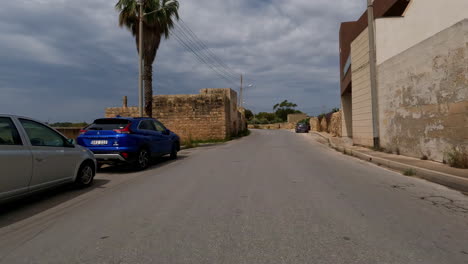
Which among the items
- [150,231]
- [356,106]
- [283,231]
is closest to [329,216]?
[283,231]

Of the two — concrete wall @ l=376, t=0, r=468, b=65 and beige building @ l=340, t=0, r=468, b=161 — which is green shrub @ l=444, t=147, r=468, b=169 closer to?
beige building @ l=340, t=0, r=468, b=161

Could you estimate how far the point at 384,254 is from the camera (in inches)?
121

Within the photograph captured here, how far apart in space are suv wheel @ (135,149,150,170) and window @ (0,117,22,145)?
412 centimetres

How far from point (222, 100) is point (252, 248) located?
70.8ft

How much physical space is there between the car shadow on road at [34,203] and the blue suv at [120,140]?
1.70m

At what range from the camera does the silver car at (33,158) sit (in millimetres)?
4453

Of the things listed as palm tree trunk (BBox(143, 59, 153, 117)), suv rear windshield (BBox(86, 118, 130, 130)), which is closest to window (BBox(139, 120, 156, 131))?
suv rear windshield (BBox(86, 118, 130, 130))

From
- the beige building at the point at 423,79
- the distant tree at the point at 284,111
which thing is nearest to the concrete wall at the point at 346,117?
the beige building at the point at 423,79

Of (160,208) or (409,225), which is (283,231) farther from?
(160,208)

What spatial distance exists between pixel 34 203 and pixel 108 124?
380 cm

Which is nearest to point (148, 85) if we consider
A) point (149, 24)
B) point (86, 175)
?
point (149, 24)

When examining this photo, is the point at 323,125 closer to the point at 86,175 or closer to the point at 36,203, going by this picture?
the point at 86,175

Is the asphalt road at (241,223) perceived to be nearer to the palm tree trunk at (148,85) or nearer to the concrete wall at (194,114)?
the palm tree trunk at (148,85)

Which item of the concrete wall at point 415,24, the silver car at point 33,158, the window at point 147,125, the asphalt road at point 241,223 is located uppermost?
the concrete wall at point 415,24
